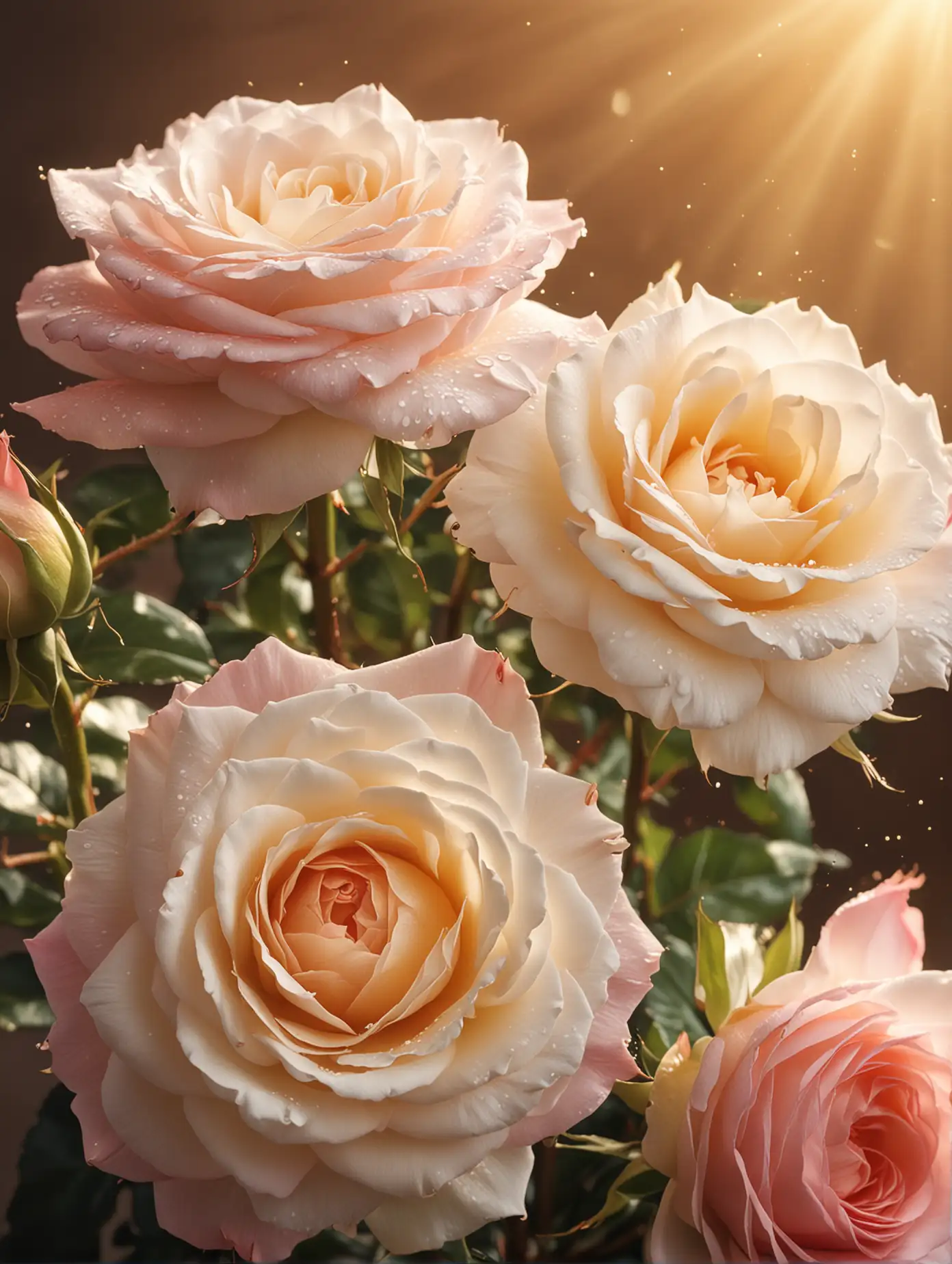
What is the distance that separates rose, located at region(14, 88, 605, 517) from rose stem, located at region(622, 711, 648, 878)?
4.0 inches

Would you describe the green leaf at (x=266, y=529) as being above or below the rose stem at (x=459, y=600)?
above

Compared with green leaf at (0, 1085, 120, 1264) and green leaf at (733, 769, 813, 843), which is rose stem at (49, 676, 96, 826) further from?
green leaf at (733, 769, 813, 843)

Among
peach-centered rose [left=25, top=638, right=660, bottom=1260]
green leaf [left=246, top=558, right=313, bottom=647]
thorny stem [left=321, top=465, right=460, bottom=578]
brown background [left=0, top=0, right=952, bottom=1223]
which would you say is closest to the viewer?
peach-centered rose [left=25, top=638, right=660, bottom=1260]

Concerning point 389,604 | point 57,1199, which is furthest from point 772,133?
point 57,1199

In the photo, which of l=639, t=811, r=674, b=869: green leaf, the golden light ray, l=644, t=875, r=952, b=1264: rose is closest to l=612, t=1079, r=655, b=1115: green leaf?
l=644, t=875, r=952, b=1264: rose

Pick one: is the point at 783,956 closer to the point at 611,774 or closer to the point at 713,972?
the point at 713,972

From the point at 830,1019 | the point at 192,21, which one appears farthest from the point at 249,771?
the point at 192,21

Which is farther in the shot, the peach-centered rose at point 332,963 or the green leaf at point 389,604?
the green leaf at point 389,604

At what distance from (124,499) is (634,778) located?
0.70 ft

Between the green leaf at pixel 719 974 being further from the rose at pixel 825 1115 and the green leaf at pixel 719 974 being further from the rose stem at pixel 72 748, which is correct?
the rose stem at pixel 72 748

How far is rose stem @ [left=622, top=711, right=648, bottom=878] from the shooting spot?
314mm

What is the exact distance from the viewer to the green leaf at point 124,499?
423 millimetres

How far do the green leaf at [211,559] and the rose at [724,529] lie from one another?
0.19 m

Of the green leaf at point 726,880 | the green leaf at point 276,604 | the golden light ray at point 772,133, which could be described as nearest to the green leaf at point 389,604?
the green leaf at point 276,604
